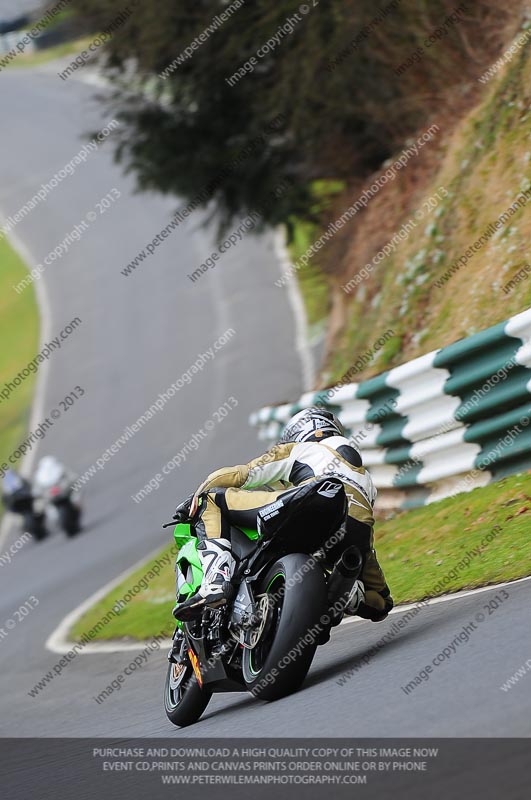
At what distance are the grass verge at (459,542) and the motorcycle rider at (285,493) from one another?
83 centimetres

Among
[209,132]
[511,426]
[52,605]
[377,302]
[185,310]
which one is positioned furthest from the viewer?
[185,310]

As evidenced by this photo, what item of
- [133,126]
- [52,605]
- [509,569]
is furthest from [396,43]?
[509,569]

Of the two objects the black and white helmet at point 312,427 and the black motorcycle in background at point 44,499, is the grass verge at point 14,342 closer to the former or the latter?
the black motorcycle in background at point 44,499

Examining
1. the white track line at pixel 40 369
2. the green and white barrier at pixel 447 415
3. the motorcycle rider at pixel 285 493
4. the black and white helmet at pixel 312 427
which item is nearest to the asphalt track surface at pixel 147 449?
the white track line at pixel 40 369

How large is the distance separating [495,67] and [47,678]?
7.80 meters

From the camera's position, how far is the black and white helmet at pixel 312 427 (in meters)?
7.30

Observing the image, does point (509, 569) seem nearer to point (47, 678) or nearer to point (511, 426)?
point (511, 426)

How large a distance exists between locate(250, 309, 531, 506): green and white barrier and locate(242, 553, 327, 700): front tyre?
326cm

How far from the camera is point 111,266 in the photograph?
4062 cm

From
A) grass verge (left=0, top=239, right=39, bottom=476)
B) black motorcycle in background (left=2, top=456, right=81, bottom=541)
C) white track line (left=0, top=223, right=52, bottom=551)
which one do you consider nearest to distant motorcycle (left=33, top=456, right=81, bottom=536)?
black motorcycle in background (left=2, top=456, right=81, bottom=541)

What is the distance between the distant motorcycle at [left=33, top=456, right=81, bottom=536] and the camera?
21875 millimetres

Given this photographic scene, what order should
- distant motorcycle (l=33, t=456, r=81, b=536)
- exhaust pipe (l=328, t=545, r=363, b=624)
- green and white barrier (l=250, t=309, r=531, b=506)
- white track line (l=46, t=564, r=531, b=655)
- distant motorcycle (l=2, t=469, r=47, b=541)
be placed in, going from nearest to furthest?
exhaust pipe (l=328, t=545, r=363, b=624)
white track line (l=46, t=564, r=531, b=655)
green and white barrier (l=250, t=309, r=531, b=506)
distant motorcycle (l=33, t=456, r=81, b=536)
distant motorcycle (l=2, t=469, r=47, b=541)

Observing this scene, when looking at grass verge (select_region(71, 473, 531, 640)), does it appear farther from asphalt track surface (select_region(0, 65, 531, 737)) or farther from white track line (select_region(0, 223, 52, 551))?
white track line (select_region(0, 223, 52, 551))
